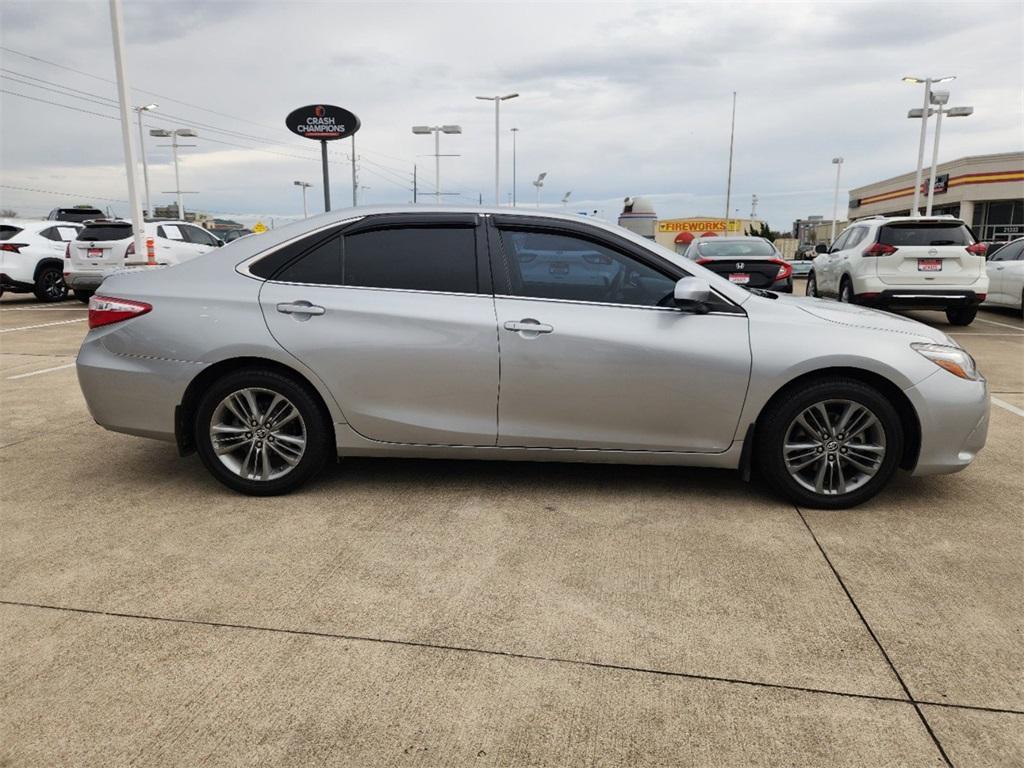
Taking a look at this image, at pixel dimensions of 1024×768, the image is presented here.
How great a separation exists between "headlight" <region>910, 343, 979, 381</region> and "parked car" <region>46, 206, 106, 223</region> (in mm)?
25180

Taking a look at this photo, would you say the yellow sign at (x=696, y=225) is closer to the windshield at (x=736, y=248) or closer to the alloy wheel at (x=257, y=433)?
the windshield at (x=736, y=248)

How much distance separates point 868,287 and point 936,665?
9705mm

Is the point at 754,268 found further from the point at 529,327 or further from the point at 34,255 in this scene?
the point at 34,255

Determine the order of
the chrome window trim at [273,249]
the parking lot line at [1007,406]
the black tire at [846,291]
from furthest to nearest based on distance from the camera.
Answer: the black tire at [846,291], the parking lot line at [1007,406], the chrome window trim at [273,249]

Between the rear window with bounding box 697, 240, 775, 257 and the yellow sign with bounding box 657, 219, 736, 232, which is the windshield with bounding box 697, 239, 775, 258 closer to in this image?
the rear window with bounding box 697, 240, 775, 257

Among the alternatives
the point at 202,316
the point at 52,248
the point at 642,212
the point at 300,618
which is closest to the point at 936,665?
the point at 300,618

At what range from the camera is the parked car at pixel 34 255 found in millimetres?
15125

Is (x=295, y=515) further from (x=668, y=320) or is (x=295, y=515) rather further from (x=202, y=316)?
(x=668, y=320)

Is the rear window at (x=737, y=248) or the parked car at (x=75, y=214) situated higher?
the parked car at (x=75, y=214)

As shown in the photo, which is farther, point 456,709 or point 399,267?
point 399,267

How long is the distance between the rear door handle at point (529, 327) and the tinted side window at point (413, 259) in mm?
309

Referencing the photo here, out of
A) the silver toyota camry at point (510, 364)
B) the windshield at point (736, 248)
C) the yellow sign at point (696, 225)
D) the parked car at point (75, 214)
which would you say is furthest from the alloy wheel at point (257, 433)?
the yellow sign at point (696, 225)

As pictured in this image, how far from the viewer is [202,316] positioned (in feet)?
13.3

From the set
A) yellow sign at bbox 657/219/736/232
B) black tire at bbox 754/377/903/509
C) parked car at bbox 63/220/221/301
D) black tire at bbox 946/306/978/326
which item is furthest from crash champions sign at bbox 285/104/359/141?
yellow sign at bbox 657/219/736/232
